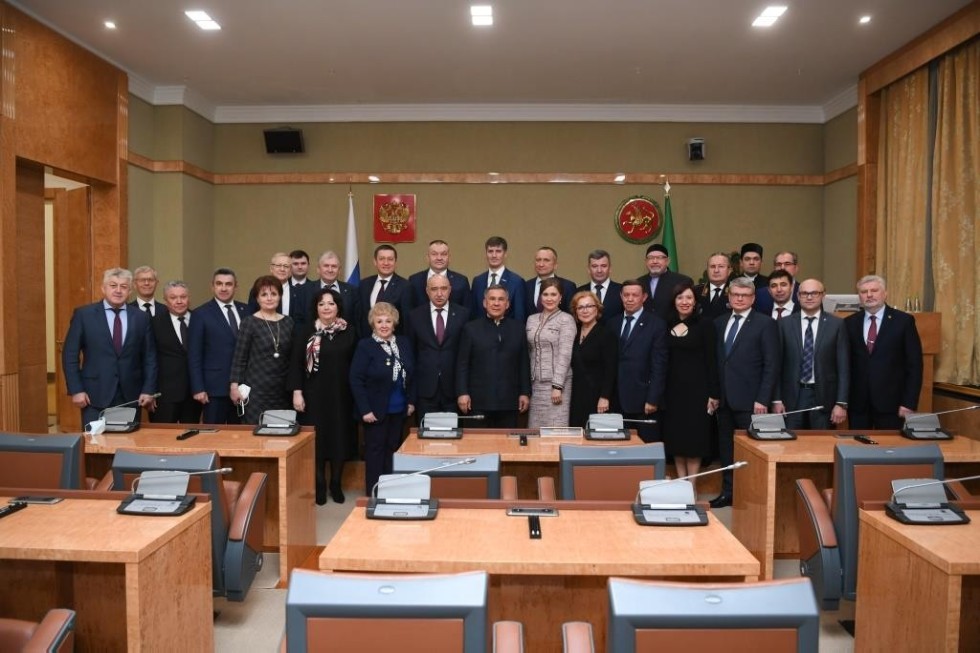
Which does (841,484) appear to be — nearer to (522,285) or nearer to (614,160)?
(522,285)

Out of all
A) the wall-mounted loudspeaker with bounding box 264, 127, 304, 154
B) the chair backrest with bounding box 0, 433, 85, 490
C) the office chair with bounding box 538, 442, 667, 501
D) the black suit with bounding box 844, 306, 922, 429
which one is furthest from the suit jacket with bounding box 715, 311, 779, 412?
the wall-mounted loudspeaker with bounding box 264, 127, 304, 154

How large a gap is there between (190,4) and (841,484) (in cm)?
543

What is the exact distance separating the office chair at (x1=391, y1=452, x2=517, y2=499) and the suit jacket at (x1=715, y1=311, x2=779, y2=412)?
91.2 inches

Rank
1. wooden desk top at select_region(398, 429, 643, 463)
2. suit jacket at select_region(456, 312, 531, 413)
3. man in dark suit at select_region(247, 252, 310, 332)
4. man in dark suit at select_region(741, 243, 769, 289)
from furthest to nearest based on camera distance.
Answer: man in dark suit at select_region(741, 243, 769, 289) → man in dark suit at select_region(247, 252, 310, 332) → suit jacket at select_region(456, 312, 531, 413) → wooden desk top at select_region(398, 429, 643, 463)

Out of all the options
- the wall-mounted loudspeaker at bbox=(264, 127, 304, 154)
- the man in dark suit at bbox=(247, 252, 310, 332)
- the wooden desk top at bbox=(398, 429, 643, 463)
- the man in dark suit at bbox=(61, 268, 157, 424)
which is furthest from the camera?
the wall-mounted loudspeaker at bbox=(264, 127, 304, 154)

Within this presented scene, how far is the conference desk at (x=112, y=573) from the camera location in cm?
220

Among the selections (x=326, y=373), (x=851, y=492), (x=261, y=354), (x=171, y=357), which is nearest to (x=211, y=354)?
(x=171, y=357)

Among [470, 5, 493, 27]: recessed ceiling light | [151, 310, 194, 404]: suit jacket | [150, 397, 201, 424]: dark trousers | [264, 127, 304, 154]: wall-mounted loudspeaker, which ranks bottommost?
[150, 397, 201, 424]: dark trousers

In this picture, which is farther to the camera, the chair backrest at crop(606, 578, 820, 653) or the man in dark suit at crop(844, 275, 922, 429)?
the man in dark suit at crop(844, 275, 922, 429)

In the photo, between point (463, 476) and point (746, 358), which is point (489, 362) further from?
point (463, 476)

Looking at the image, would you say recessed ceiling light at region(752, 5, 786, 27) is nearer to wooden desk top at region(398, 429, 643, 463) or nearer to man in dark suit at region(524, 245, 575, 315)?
man in dark suit at region(524, 245, 575, 315)

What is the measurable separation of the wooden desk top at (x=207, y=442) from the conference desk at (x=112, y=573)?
33.5 inches

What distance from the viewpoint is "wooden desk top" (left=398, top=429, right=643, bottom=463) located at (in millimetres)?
3486

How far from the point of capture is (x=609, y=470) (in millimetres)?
3031
